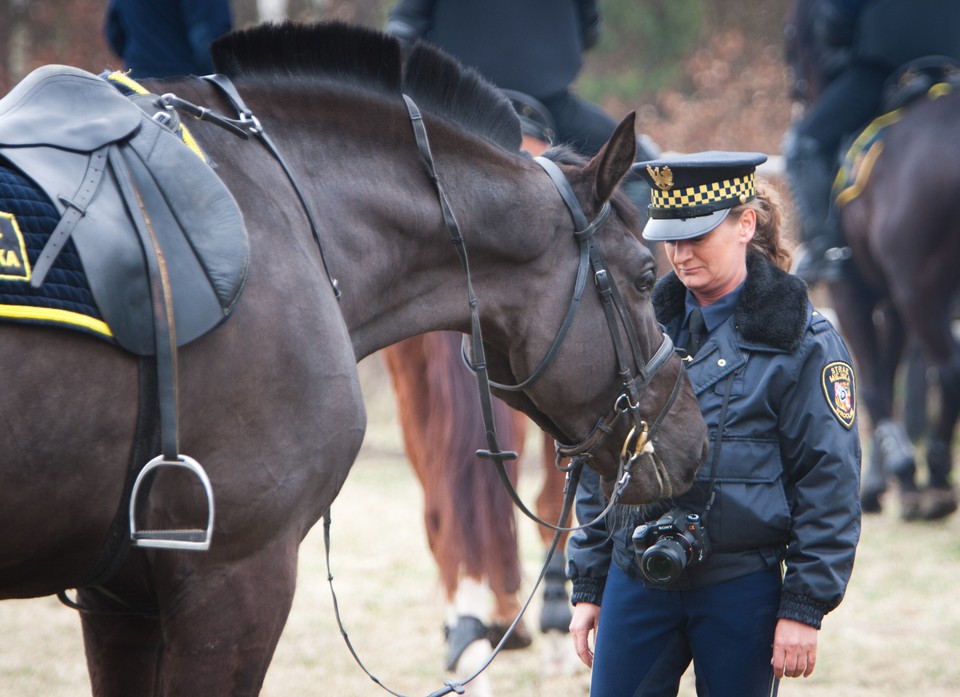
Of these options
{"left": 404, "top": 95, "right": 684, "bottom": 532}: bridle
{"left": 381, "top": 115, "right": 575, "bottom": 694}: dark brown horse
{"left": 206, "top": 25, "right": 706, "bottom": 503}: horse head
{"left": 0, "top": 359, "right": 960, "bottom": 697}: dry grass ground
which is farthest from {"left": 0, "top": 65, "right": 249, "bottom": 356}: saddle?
{"left": 0, "top": 359, "right": 960, "bottom": 697}: dry grass ground

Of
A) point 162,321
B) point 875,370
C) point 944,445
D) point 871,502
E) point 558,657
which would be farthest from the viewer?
point 875,370

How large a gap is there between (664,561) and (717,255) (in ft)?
2.39

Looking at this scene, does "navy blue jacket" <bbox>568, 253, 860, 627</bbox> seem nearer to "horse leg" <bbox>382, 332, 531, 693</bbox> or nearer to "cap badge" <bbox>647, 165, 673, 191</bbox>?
"cap badge" <bbox>647, 165, 673, 191</bbox>

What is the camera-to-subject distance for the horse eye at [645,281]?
8.73ft

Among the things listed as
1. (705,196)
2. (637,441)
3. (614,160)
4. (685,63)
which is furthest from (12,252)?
(685,63)

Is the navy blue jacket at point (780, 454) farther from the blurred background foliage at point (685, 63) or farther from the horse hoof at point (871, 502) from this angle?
the blurred background foliage at point (685, 63)

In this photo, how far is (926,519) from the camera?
6.98 m

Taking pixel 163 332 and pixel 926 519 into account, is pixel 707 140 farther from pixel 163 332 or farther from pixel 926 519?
pixel 163 332

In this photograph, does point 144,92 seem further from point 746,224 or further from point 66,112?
point 746,224

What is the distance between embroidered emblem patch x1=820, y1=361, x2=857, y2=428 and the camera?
2602 mm

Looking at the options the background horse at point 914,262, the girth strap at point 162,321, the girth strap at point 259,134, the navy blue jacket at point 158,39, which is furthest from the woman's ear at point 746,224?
the background horse at point 914,262

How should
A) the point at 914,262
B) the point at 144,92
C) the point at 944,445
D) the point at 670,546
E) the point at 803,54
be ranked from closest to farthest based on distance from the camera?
1. the point at 144,92
2. the point at 670,546
3. the point at 914,262
4. the point at 944,445
5. the point at 803,54

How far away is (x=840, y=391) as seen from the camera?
8.64ft

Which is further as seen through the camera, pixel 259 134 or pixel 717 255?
pixel 717 255
